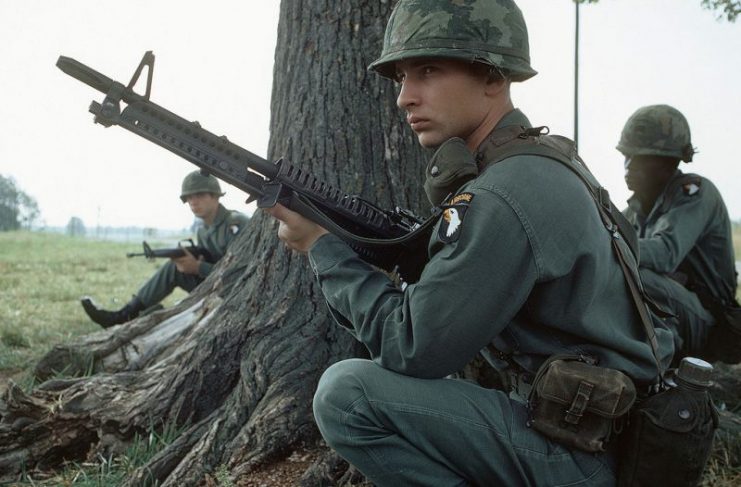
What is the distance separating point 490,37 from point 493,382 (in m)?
1.85

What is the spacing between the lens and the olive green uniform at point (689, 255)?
4555 millimetres

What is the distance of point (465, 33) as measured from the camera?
7.32ft

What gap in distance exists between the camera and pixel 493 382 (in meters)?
3.41

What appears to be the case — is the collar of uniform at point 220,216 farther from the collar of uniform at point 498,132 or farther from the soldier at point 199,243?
the collar of uniform at point 498,132

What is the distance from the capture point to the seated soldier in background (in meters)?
4.57

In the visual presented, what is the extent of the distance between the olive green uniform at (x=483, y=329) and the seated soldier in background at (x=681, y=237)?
2599 millimetres

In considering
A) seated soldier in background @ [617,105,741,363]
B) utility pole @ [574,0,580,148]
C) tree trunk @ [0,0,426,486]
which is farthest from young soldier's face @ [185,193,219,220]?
seated soldier in background @ [617,105,741,363]

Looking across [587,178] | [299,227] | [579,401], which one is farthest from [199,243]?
[579,401]

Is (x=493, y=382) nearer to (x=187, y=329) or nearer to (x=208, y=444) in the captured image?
(x=208, y=444)

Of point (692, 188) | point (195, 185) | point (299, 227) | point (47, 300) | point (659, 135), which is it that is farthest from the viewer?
point (47, 300)

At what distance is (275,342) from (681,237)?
2.94 meters

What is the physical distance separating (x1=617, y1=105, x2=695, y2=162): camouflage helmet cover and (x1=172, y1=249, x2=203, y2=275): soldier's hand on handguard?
5.07 meters

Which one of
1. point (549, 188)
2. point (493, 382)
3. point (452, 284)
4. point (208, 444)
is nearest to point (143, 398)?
point (208, 444)

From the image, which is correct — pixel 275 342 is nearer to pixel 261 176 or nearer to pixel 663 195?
pixel 261 176
